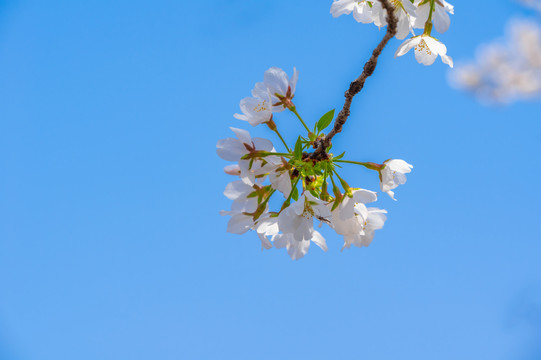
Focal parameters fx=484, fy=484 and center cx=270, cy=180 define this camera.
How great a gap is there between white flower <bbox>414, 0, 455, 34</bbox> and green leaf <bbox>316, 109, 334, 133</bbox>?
403mm

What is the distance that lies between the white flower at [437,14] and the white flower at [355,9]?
0.14 metres

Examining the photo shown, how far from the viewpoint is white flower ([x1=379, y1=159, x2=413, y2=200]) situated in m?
1.40

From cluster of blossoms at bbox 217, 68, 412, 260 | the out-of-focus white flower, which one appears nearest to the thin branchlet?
cluster of blossoms at bbox 217, 68, 412, 260

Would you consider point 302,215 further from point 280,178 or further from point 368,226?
point 368,226

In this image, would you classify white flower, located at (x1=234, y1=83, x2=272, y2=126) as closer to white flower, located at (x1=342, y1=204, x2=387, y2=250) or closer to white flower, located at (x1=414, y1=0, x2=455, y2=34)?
white flower, located at (x1=342, y1=204, x2=387, y2=250)

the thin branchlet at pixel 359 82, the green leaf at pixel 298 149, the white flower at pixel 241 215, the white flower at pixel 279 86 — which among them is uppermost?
the white flower at pixel 279 86

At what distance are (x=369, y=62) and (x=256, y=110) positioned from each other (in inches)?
15.6

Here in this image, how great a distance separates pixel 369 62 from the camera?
1032 mm

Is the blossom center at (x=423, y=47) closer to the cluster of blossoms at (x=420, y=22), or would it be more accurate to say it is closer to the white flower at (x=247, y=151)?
the cluster of blossoms at (x=420, y=22)

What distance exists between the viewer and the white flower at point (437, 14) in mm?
1358

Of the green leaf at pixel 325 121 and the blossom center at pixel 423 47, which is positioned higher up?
the blossom center at pixel 423 47

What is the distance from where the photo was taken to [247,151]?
1263mm

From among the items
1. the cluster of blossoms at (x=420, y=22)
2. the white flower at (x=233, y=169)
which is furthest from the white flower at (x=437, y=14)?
the white flower at (x=233, y=169)

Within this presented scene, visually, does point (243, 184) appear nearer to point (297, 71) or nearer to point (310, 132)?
point (310, 132)
